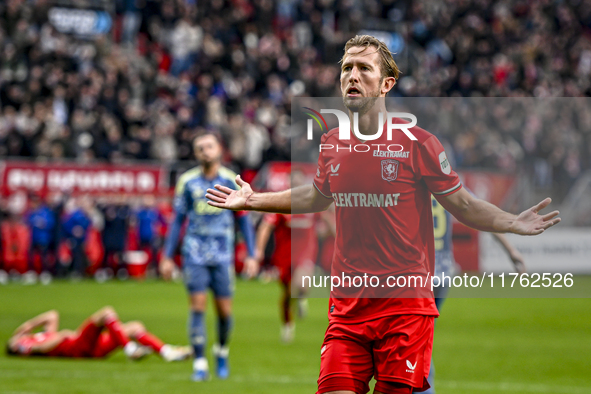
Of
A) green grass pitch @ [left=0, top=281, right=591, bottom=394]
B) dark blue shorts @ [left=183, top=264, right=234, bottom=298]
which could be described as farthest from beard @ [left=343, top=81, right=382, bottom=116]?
dark blue shorts @ [left=183, top=264, right=234, bottom=298]

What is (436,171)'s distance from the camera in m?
4.26

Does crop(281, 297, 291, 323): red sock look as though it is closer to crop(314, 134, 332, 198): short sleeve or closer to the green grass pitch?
the green grass pitch

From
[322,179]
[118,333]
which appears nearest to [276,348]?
[118,333]

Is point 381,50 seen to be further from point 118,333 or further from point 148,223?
point 148,223

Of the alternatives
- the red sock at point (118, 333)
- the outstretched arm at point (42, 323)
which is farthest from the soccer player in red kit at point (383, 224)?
the outstretched arm at point (42, 323)

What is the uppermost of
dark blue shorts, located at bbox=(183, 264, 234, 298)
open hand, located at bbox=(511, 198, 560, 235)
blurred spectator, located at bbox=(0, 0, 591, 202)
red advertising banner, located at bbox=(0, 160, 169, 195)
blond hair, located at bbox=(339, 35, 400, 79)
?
blurred spectator, located at bbox=(0, 0, 591, 202)

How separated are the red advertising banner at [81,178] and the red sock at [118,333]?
12.3 m

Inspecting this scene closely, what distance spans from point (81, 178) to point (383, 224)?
60.3 feet

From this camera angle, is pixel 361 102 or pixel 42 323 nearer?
pixel 361 102

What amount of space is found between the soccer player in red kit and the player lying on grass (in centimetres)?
607

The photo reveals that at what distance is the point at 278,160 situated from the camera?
80.0ft

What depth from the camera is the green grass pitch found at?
8.58 meters

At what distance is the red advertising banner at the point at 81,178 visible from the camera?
21.0 meters

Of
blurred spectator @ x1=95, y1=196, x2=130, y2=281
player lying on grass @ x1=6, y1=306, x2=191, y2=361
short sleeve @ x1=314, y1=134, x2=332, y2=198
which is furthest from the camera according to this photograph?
blurred spectator @ x1=95, y1=196, x2=130, y2=281
